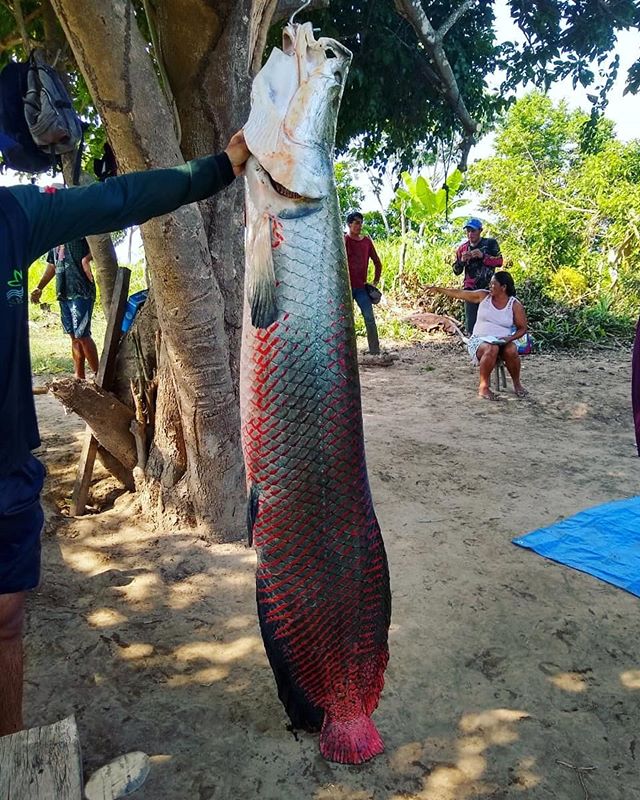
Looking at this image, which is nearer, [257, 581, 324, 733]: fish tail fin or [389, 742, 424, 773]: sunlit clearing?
[257, 581, 324, 733]: fish tail fin

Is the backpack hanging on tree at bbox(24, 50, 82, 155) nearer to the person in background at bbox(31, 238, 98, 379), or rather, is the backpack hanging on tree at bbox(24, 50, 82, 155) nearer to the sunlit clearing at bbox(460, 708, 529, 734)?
the person in background at bbox(31, 238, 98, 379)

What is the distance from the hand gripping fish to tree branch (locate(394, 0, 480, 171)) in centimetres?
515

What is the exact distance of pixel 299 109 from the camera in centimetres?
147

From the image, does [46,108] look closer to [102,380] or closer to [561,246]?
[102,380]

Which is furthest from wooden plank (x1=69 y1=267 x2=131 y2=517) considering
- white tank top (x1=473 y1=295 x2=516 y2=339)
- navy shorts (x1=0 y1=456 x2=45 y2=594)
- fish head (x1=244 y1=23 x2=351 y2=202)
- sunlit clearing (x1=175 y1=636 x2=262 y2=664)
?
white tank top (x1=473 y1=295 x2=516 y2=339)

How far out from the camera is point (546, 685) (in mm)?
2703

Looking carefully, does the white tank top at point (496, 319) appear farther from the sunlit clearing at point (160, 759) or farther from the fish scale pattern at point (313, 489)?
the sunlit clearing at point (160, 759)

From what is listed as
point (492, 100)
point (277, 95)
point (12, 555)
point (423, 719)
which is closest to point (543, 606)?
point (423, 719)

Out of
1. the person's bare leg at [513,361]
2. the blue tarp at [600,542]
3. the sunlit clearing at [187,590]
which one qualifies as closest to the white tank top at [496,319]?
the person's bare leg at [513,361]

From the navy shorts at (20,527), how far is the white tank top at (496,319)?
20.7 feet

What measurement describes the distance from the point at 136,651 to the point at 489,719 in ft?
5.20

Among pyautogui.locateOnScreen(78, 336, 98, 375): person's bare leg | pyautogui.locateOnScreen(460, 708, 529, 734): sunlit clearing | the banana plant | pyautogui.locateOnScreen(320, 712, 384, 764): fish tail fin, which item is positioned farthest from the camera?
the banana plant

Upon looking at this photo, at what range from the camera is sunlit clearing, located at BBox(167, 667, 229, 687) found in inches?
105

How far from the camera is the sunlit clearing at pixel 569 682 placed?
8.81 ft
